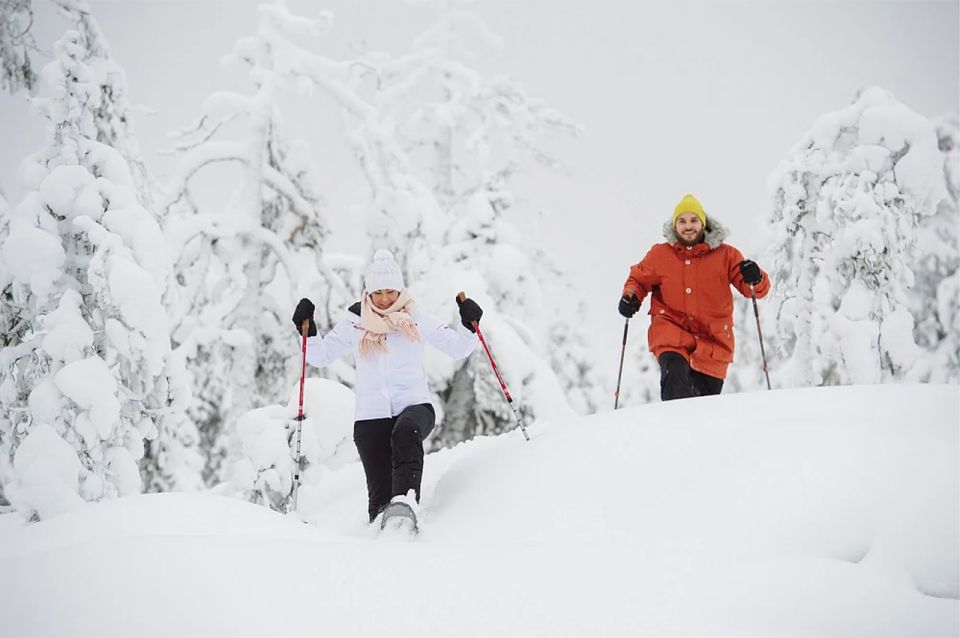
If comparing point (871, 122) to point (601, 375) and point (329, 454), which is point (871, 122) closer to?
point (329, 454)

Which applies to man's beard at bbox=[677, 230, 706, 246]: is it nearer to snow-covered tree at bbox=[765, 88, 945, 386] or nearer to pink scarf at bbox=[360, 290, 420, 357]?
pink scarf at bbox=[360, 290, 420, 357]

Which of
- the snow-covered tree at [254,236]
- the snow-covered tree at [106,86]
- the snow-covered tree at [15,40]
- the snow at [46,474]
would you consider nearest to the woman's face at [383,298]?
the snow at [46,474]

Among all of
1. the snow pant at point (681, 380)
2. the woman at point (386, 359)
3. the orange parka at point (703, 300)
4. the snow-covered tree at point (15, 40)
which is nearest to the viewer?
the woman at point (386, 359)

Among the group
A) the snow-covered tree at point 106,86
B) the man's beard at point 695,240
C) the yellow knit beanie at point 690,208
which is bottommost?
the man's beard at point 695,240

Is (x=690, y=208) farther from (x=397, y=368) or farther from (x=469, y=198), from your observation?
(x=469, y=198)

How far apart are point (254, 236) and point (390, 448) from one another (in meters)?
5.55

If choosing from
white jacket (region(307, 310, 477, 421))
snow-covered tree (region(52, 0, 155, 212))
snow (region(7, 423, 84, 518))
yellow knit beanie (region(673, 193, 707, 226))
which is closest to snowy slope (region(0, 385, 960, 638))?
white jacket (region(307, 310, 477, 421))

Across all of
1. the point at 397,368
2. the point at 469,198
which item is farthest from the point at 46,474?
the point at 469,198

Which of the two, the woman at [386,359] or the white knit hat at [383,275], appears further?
the white knit hat at [383,275]

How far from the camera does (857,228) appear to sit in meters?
7.69

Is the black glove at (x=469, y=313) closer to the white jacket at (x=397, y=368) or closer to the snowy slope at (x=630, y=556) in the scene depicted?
the white jacket at (x=397, y=368)

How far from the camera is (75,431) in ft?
18.3

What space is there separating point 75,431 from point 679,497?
5.07 meters

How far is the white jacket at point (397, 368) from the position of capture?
15.5 ft
